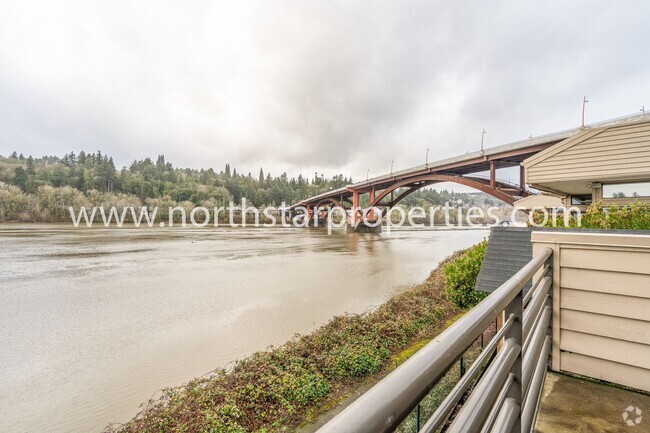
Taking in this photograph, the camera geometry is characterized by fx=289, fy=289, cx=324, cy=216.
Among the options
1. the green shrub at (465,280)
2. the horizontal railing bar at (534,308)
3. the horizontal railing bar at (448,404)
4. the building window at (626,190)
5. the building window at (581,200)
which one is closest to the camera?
the horizontal railing bar at (448,404)

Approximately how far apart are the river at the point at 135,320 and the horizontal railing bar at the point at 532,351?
4411mm

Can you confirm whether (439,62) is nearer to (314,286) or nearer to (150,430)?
(314,286)

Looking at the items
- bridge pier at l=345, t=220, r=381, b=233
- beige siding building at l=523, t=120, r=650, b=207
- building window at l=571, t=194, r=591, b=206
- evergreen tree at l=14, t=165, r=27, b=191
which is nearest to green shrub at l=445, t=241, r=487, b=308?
beige siding building at l=523, t=120, r=650, b=207

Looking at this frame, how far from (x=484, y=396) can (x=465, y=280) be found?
580 cm

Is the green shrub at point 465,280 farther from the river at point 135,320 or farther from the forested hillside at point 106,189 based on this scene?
the forested hillside at point 106,189

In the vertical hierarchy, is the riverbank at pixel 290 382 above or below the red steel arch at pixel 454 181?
below

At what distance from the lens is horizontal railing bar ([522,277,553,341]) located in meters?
1.24

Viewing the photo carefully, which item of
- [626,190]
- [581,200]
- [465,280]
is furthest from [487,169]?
[465,280]

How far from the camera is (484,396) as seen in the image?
2.41ft

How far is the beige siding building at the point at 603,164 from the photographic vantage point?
246 inches

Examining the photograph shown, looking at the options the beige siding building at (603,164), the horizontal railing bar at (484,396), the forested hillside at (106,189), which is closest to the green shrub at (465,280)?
the beige siding building at (603,164)

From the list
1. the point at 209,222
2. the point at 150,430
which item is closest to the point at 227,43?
the point at 150,430

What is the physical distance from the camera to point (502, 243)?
199 inches

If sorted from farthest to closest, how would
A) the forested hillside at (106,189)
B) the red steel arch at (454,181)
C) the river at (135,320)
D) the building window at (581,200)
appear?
1. the forested hillside at (106,189)
2. the red steel arch at (454,181)
3. the building window at (581,200)
4. the river at (135,320)
